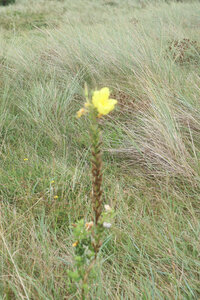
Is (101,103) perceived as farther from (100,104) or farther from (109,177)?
(109,177)

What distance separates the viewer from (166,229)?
4.37ft

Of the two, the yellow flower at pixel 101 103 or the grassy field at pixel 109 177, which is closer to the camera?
the yellow flower at pixel 101 103

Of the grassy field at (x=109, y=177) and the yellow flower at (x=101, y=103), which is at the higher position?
the yellow flower at (x=101, y=103)

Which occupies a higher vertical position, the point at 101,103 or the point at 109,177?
the point at 101,103

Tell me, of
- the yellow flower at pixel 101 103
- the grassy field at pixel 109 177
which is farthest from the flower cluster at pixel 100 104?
the grassy field at pixel 109 177

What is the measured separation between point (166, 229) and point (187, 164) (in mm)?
534

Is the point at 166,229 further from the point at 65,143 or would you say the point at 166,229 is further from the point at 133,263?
the point at 65,143

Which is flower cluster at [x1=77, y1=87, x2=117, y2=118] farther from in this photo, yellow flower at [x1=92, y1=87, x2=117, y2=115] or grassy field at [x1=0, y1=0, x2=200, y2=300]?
grassy field at [x1=0, y1=0, x2=200, y2=300]

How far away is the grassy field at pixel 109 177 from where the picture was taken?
45.9 inches

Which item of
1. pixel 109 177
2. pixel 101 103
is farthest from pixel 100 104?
pixel 109 177

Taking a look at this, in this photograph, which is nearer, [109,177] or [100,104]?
[100,104]

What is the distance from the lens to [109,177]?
185 cm

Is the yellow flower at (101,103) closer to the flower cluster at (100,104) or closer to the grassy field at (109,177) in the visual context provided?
the flower cluster at (100,104)

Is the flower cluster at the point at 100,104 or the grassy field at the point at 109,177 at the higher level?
the flower cluster at the point at 100,104
